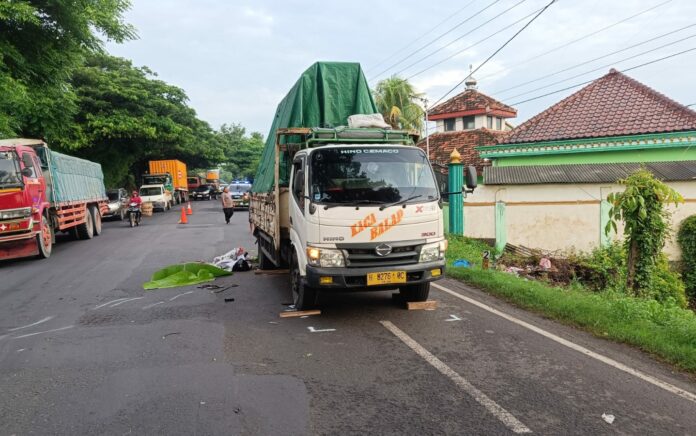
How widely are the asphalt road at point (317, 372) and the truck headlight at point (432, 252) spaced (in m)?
0.81

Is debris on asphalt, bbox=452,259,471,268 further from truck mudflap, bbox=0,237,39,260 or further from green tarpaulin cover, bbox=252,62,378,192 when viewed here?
truck mudflap, bbox=0,237,39,260

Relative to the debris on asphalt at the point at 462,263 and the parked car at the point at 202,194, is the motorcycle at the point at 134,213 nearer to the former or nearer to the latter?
the debris on asphalt at the point at 462,263

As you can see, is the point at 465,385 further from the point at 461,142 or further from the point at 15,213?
the point at 461,142

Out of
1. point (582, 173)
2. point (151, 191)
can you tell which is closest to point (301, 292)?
point (582, 173)

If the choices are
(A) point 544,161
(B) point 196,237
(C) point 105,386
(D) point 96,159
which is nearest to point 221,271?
(C) point 105,386

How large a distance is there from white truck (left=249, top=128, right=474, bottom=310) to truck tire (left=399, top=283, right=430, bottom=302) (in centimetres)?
1

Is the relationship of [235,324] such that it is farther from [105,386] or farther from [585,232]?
[585,232]

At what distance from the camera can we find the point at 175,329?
19.2 ft

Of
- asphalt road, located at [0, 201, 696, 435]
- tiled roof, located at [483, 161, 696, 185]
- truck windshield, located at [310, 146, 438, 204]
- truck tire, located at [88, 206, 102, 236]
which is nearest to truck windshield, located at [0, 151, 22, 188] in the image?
asphalt road, located at [0, 201, 696, 435]

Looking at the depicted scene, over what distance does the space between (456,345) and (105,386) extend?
3.40 m

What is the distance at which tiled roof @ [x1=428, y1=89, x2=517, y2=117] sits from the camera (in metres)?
26.8

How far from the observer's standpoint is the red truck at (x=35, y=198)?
11117 mm

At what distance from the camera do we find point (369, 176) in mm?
5965

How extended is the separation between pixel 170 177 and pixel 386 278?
3256 cm
